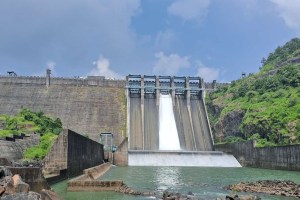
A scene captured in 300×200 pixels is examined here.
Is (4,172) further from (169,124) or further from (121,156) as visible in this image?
(169,124)

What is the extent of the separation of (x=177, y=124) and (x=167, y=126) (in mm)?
1227

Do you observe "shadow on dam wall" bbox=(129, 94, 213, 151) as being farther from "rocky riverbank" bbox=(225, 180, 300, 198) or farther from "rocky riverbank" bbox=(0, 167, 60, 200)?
"rocky riverbank" bbox=(0, 167, 60, 200)

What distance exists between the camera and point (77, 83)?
169 feet

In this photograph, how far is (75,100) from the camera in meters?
48.0

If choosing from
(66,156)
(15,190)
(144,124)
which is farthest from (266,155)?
(15,190)

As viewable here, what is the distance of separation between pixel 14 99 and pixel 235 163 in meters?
27.9

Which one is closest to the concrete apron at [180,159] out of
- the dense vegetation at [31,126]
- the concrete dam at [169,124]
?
the concrete dam at [169,124]

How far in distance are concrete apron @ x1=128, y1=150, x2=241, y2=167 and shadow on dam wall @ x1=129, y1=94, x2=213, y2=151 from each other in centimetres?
476

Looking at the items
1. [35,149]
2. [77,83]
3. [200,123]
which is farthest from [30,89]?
[35,149]

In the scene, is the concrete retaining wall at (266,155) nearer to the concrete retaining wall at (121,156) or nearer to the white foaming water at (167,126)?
the white foaming water at (167,126)

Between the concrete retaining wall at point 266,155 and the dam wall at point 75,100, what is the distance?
13.1m

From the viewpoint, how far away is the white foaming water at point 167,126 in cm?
4291

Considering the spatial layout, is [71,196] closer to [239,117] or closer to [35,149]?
[35,149]

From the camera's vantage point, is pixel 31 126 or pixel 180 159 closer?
pixel 31 126
